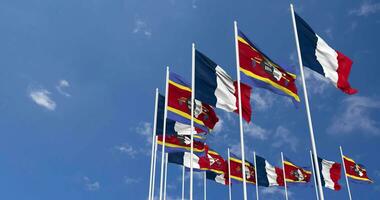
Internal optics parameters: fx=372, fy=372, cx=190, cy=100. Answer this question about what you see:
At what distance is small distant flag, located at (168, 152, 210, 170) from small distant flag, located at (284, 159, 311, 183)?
374 inches

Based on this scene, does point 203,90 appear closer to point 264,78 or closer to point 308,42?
point 264,78

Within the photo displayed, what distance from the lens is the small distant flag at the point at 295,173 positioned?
3411 cm

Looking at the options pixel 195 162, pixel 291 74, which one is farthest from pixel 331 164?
pixel 291 74

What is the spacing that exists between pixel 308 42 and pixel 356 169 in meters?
24.5

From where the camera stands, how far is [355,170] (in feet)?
115

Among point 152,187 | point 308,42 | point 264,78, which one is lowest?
point 152,187

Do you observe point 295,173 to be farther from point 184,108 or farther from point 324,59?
point 324,59

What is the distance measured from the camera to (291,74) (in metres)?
15.8

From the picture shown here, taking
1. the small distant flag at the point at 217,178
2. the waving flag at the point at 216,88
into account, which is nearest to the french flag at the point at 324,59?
the waving flag at the point at 216,88

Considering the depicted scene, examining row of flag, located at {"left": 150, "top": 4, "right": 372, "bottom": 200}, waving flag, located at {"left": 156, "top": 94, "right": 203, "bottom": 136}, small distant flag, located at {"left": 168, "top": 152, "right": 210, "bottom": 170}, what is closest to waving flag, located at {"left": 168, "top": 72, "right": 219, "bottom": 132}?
row of flag, located at {"left": 150, "top": 4, "right": 372, "bottom": 200}

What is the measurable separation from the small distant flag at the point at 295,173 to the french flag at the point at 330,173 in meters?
2.13

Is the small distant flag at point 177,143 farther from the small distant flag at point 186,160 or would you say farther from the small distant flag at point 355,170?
the small distant flag at point 355,170

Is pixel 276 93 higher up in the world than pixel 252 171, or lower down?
lower down

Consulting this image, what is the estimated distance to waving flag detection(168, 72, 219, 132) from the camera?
18875mm
